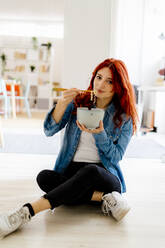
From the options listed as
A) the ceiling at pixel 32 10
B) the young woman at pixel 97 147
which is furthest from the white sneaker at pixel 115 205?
the ceiling at pixel 32 10

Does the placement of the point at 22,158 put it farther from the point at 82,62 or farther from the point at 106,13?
the point at 106,13

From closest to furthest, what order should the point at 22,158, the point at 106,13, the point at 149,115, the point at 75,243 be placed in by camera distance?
1. the point at 75,243
2. the point at 106,13
3. the point at 22,158
4. the point at 149,115

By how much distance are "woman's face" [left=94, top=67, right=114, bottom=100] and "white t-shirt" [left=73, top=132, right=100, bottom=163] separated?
0.22 meters

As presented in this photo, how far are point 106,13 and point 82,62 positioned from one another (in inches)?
15.4

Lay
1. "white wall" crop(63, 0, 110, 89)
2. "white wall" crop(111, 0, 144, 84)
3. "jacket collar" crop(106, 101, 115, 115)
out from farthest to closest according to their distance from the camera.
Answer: "white wall" crop(111, 0, 144, 84) → "white wall" crop(63, 0, 110, 89) → "jacket collar" crop(106, 101, 115, 115)

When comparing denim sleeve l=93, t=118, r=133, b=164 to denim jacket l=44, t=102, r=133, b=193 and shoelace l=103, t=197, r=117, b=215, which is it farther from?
shoelace l=103, t=197, r=117, b=215

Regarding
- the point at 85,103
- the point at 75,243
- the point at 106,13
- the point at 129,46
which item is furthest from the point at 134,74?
the point at 75,243

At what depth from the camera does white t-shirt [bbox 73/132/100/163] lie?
131 centimetres

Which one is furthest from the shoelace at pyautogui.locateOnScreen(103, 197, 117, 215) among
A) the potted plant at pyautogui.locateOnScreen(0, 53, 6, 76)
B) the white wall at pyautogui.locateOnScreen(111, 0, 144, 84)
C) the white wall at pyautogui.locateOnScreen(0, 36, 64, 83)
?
the white wall at pyautogui.locateOnScreen(0, 36, 64, 83)

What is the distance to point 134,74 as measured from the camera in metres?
4.86

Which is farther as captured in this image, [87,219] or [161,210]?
[161,210]

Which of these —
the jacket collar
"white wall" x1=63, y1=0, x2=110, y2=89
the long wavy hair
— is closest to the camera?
the long wavy hair

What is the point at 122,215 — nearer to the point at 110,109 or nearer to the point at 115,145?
the point at 115,145

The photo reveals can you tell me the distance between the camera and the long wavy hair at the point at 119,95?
3.99ft
